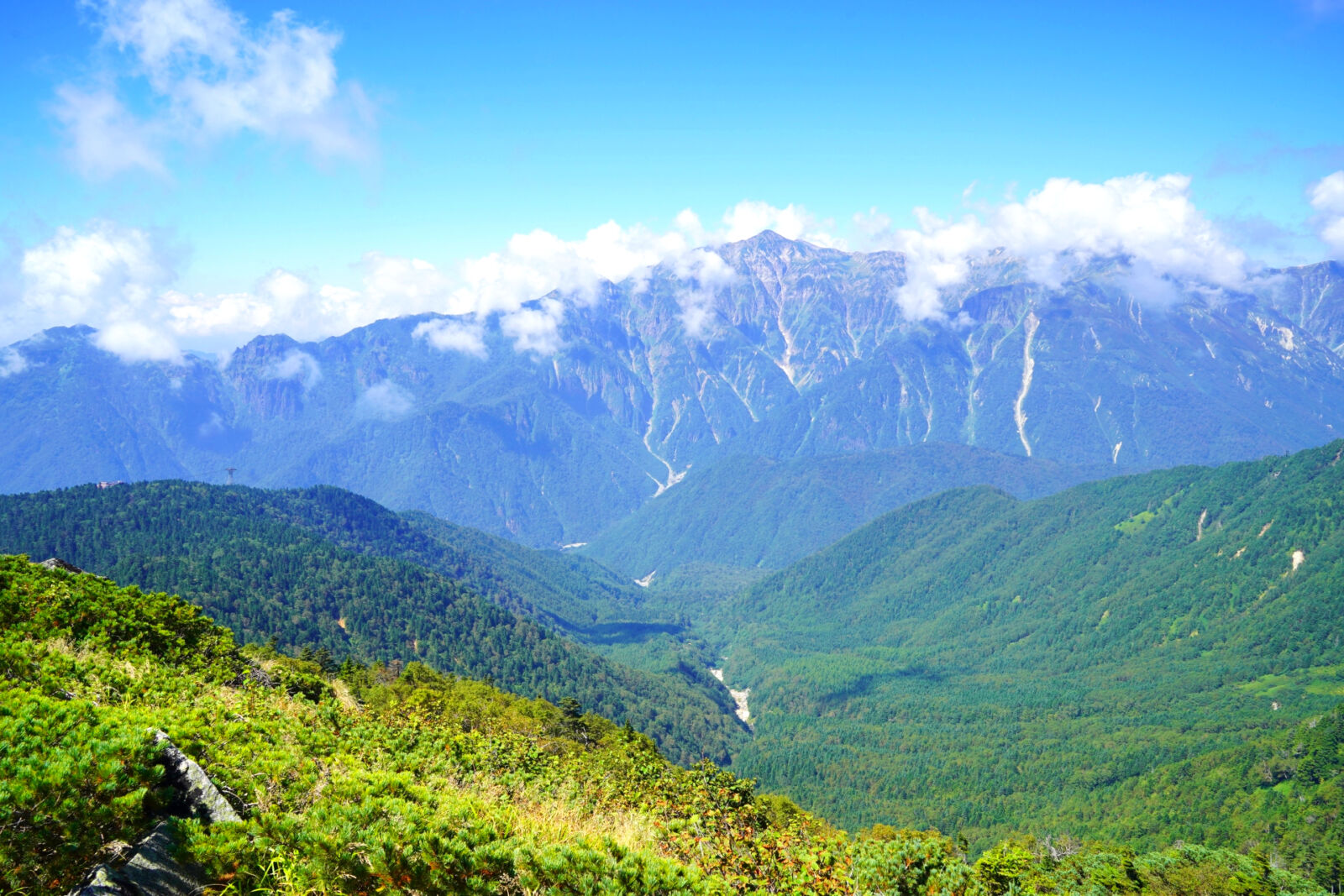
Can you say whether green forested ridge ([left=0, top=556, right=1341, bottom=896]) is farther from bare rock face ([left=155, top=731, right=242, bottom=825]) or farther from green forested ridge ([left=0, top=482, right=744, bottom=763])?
green forested ridge ([left=0, top=482, right=744, bottom=763])

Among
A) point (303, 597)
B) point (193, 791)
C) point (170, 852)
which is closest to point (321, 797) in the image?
point (193, 791)

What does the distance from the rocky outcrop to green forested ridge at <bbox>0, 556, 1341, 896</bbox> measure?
31 centimetres

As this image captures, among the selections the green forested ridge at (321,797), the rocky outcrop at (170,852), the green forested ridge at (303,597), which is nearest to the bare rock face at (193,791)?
the rocky outcrop at (170,852)

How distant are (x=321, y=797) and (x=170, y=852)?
3925 mm

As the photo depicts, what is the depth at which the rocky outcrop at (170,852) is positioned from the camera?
460 inches

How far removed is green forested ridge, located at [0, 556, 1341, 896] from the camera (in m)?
13.3

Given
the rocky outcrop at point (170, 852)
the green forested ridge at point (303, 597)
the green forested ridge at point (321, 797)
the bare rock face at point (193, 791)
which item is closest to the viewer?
the rocky outcrop at point (170, 852)

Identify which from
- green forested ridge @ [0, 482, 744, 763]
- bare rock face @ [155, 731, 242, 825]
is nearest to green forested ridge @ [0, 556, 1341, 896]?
bare rock face @ [155, 731, 242, 825]

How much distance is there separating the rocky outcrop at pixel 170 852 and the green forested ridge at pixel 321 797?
0.31 metres

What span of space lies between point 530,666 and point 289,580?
6621 cm

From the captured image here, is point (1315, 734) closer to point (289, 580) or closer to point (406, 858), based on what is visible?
point (406, 858)

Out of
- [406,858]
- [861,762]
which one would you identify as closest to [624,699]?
[861,762]

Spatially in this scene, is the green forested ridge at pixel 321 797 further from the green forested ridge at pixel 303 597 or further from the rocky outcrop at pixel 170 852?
the green forested ridge at pixel 303 597

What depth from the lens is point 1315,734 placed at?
120250 mm
